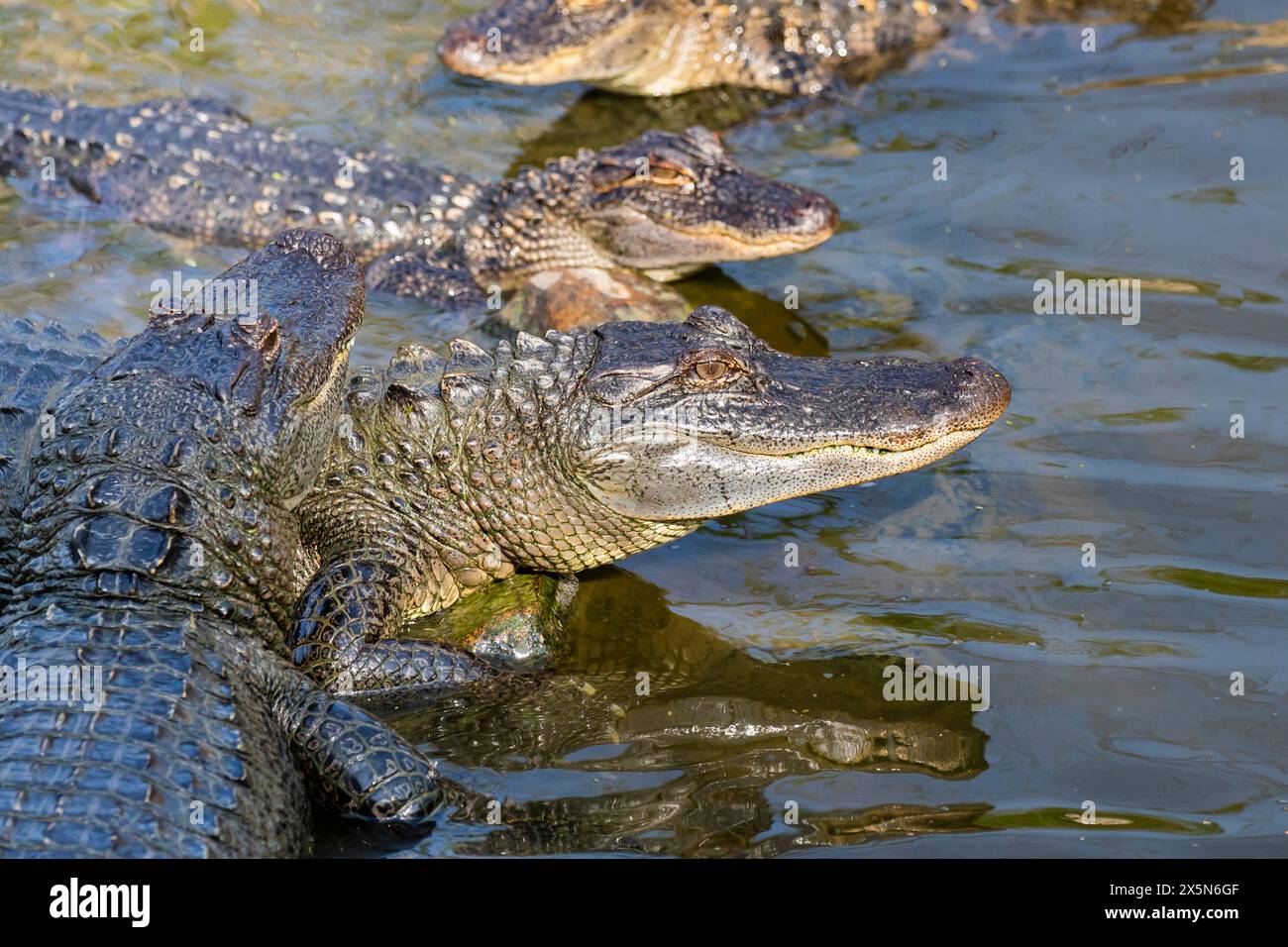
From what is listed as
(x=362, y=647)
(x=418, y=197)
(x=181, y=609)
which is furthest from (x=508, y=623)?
(x=418, y=197)

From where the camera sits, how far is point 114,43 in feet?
30.3

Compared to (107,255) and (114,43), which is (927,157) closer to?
(107,255)

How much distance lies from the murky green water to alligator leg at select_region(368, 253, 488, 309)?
24 cm

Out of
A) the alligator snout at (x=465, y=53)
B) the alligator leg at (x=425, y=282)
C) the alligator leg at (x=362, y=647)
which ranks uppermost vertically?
the alligator snout at (x=465, y=53)

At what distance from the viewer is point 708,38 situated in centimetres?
929

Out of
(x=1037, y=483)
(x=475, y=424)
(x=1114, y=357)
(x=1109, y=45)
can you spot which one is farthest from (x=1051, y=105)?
(x=475, y=424)

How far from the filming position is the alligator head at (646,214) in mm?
6965

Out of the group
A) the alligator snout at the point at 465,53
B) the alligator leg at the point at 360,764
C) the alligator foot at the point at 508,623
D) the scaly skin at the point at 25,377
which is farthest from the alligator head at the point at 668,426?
the alligator snout at the point at 465,53

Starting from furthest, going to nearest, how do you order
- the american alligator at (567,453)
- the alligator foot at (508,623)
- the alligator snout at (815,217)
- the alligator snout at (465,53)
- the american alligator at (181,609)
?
1. the alligator snout at (465,53)
2. the alligator snout at (815,217)
3. the alligator foot at (508,623)
4. the american alligator at (567,453)
5. the american alligator at (181,609)

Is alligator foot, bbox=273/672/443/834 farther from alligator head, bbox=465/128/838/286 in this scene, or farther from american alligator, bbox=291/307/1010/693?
alligator head, bbox=465/128/838/286

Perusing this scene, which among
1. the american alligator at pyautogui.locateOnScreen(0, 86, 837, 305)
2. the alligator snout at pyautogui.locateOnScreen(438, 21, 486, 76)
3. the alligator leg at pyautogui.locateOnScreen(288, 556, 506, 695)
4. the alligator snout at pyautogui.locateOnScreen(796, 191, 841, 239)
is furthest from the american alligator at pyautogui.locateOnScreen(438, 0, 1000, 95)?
the alligator leg at pyautogui.locateOnScreen(288, 556, 506, 695)

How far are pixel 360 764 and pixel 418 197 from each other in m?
4.41

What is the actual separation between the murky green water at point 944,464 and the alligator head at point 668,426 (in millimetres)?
484

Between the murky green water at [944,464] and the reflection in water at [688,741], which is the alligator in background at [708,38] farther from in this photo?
the reflection in water at [688,741]
